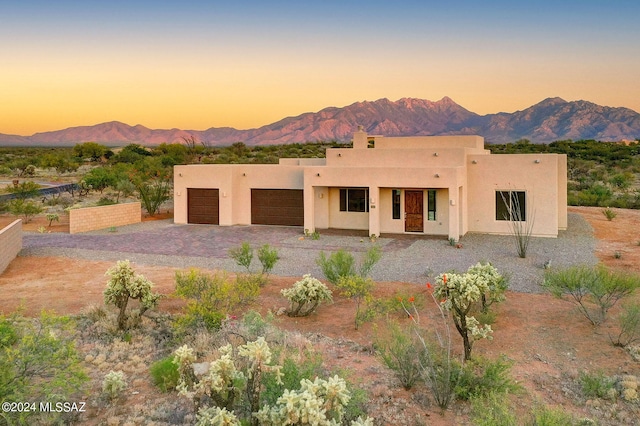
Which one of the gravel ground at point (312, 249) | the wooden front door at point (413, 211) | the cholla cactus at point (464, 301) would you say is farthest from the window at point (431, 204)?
the cholla cactus at point (464, 301)

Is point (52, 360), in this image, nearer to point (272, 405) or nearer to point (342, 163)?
point (272, 405)

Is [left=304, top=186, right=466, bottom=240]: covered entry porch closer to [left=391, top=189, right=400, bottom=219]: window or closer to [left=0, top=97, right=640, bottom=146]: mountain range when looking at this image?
[left=391, top=189, right=400, bottom=219]: window

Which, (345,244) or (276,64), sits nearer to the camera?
(345,244)

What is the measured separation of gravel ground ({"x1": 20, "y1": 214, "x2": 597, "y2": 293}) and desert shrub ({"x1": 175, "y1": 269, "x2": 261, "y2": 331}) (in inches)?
154

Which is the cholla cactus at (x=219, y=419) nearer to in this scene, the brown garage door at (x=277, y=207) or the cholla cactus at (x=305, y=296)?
the cholla cactus at (x=305, y=296)

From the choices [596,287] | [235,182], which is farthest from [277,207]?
[596,287]

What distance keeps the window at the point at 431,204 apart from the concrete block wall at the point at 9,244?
15.9 m

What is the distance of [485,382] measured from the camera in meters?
6.95

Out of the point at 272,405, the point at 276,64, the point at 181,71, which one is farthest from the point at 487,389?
the point at 181,71

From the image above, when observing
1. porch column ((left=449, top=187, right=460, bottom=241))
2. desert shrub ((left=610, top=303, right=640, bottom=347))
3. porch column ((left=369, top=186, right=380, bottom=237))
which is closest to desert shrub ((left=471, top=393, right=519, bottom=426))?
desert shrub ((left=610, top=303, right=640, bottom=347))

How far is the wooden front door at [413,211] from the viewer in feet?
70.8

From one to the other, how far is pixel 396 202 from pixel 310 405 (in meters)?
17.6

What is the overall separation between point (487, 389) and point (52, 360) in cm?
578

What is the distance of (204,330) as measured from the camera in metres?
9.40
